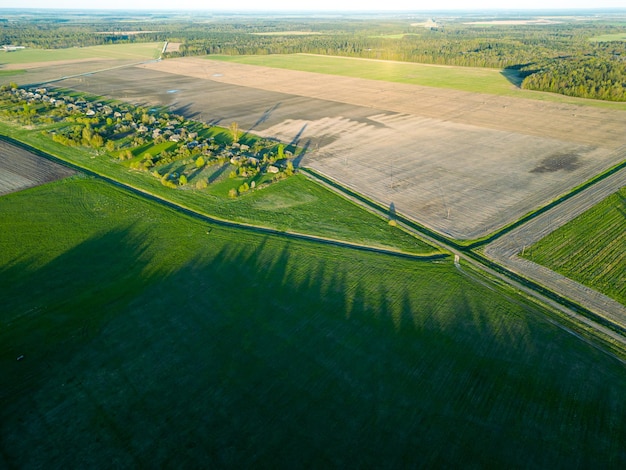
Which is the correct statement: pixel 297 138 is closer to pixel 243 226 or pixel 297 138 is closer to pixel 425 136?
pixel 425 136

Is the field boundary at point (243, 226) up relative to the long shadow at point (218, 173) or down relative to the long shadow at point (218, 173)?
down

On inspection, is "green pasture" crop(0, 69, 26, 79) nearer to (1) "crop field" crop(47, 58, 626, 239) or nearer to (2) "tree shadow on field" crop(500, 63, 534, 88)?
(1) "crop field" crop(47, 58, 626, 239)

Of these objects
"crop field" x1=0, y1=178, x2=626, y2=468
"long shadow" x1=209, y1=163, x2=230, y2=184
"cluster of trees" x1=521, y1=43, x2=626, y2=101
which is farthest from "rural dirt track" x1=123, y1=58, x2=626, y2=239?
"crop field" x1=0, y1=178, x2=626, y2=468

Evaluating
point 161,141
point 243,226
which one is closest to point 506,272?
point 243,226

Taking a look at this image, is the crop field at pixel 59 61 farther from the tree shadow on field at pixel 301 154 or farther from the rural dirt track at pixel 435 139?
the tree shadow on field at pixel 301 154

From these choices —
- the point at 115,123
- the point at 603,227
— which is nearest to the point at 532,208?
the point at 603,227

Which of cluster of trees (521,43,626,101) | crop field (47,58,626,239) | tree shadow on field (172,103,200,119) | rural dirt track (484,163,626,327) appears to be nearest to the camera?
rural dirt track (484,163,626,327)

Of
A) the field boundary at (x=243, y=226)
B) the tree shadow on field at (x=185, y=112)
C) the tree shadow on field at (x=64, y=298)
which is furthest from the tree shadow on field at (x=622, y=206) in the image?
the tree shadow on field at (x=185, y=112)
